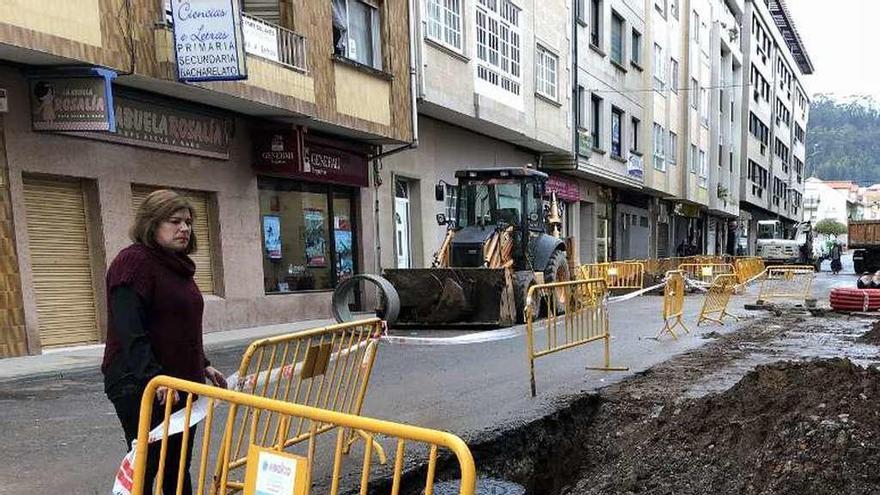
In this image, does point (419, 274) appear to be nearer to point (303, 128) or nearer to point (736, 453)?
point (303, 128)

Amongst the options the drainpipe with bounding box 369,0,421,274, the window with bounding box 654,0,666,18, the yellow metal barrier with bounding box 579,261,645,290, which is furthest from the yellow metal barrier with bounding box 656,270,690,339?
the window with bounding box 654,0,666,18

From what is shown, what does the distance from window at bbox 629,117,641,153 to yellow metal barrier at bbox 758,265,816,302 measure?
394 inches

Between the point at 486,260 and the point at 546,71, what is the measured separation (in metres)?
10.1

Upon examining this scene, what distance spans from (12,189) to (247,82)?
337cm

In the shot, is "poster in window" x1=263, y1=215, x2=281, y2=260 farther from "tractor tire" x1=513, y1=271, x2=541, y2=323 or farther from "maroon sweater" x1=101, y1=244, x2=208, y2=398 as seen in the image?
"maroon sweater" x1=101, y1=244, x2=208, y2=398

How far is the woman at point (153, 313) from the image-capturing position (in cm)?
253

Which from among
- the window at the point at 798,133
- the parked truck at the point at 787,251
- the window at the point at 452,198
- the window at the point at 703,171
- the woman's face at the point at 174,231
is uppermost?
the window at the point at 798,133

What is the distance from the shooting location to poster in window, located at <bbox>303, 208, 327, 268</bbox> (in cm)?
1197

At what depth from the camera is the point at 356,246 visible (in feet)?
43.1

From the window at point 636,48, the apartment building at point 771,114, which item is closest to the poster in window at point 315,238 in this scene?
the window at point 636,48

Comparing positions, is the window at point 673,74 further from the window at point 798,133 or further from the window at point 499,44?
the window at point 798,133

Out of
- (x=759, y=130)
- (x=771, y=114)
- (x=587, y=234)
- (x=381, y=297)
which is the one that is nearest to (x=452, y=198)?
(x=381, y=297)

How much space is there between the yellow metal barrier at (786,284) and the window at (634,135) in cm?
1001

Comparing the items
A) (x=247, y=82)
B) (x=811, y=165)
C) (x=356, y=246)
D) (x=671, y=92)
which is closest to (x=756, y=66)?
(x=671, y=92)
